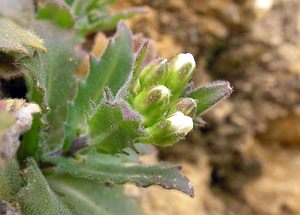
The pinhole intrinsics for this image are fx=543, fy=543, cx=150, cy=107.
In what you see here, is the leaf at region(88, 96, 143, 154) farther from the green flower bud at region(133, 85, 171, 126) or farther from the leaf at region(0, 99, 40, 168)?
the leaf at region(0, 99, 40, 168)

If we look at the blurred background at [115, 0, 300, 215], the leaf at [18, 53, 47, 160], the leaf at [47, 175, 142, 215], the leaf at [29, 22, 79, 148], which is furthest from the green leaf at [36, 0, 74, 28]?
the blurred background at [115, 0, 300, 215]

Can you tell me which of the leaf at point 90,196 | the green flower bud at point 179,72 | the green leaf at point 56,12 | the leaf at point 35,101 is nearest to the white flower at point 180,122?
the green flower bud at point 179,72

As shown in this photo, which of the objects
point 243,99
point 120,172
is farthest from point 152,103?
point 243,99

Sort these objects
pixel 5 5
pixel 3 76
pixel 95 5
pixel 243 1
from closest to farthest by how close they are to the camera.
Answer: pixel 3 76 → pixel 5 5 → pixel 95 5 → pixel 243 1

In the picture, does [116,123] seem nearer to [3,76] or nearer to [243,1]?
[3,76]

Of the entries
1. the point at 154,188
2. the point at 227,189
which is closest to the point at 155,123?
the point at 154,188

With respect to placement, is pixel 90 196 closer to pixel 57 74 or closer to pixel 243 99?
pixel 57 74

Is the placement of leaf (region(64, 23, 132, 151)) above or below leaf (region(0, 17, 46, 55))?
above
